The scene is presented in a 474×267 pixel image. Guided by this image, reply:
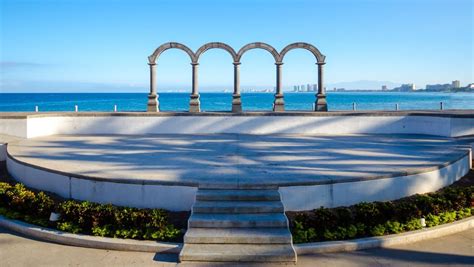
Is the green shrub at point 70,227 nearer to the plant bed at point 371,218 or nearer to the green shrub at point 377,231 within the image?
the plant bed at point 371,218

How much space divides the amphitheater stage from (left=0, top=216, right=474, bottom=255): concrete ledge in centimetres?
124

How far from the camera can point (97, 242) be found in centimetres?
693

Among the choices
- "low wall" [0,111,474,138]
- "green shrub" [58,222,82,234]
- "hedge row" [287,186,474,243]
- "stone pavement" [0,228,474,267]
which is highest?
"low wall" [0,111,474,138]

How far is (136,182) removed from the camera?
8.08 meters

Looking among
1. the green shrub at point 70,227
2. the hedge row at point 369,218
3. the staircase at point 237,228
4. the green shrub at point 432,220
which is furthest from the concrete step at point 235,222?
the green shrub at point 432,220

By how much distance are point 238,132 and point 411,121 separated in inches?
322

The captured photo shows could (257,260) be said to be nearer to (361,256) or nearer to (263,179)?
(361,256)

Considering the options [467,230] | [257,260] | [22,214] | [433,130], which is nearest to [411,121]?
[433,130]

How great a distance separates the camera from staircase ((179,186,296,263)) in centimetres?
635

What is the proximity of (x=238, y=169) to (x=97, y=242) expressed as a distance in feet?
12.7

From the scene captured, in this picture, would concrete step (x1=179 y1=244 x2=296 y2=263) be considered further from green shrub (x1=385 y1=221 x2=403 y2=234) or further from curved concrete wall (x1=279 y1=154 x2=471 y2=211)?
green shrub (x1=385 y1=221 x2=403 y2=234)

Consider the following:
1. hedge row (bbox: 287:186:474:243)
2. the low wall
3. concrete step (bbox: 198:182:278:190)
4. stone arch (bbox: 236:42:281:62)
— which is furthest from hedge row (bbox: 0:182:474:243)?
stone arch (bbox: 236:42:281:62)

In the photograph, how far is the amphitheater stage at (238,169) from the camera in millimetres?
8031

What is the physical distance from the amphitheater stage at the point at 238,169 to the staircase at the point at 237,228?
0.34 m
